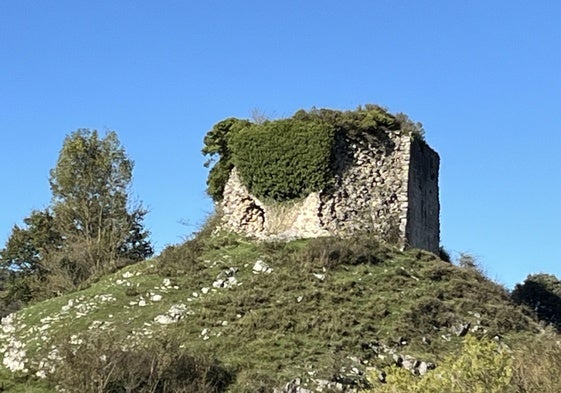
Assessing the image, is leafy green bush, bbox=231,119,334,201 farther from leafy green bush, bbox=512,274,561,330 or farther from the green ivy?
leafy green bush, bbox=512,274,561,330

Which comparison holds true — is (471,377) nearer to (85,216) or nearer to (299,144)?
(299,144)

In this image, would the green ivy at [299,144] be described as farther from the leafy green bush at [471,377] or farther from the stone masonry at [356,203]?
the leafy green bush at [471,377]

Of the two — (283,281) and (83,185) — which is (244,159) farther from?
(83,185)

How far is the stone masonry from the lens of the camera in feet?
90.1

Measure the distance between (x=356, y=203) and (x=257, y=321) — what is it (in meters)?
7.12

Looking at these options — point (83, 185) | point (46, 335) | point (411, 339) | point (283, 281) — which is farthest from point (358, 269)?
point (83, 185)

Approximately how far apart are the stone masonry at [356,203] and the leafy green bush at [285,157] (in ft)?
1.14

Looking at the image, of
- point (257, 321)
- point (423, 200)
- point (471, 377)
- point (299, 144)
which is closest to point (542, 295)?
point (423, 200)

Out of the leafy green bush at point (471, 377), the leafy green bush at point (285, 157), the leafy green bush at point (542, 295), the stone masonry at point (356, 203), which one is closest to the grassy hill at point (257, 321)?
the stone masonry at point (356, 203)

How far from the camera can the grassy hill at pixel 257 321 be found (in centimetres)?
1872

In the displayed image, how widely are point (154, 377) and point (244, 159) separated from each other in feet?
38.9

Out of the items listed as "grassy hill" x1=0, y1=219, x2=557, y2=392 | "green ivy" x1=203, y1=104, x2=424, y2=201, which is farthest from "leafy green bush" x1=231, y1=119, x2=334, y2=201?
"grassy hill" x1=0, y1=219, x2=557, y2=392

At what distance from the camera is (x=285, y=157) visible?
28.1 meters

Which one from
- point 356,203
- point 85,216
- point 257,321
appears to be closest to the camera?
point 257,321
